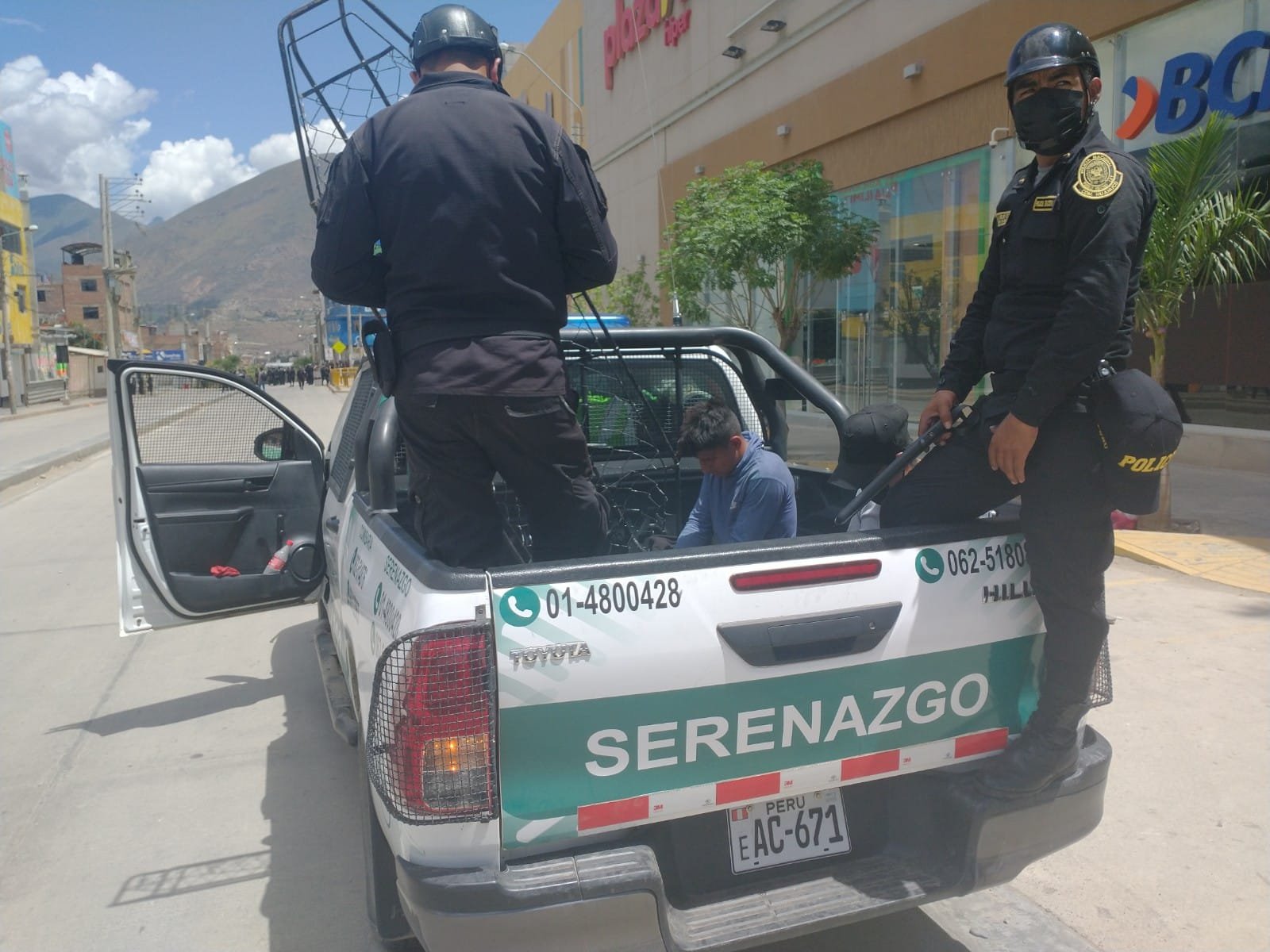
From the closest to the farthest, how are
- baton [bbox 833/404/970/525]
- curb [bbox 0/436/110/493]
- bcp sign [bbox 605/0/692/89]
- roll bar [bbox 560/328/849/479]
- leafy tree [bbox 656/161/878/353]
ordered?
1. baton [bbox 833/404/970/525]
2. roll bar [bbox 560/328/849/479]
3. leafy tree [bbox 656/161/878/353]
4. curb [bbox 0/436/110/493]
5. bcp sign [bbox 605/0/692/89]

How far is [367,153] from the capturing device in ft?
9.18

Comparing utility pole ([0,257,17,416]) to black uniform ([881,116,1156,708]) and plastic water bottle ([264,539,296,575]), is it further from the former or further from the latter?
black uniform ([881,116,1156,708])

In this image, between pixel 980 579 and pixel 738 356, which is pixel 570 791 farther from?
pixel 738 356

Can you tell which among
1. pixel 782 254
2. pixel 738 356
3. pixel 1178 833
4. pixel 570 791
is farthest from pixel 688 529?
pixel 782 254

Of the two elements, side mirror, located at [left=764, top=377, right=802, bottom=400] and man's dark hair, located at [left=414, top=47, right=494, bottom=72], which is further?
side mirror, located at [left=764, top=377, right=802, bottom=400]

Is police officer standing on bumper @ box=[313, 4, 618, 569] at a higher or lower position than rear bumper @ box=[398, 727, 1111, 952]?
higher

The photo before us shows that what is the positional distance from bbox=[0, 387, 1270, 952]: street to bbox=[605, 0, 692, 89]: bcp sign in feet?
57.5

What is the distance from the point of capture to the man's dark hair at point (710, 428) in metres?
3.60

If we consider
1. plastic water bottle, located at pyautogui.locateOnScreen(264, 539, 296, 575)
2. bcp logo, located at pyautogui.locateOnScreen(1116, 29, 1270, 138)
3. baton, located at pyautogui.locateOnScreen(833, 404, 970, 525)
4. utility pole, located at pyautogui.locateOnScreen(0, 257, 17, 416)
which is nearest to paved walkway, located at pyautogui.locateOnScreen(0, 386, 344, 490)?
utility pole, located at pyautogui.locateOnScreen(0, 257, 17, 416)

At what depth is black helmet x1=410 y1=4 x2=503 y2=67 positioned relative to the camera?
114 inches

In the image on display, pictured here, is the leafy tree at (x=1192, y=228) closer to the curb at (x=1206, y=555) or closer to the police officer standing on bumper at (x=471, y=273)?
the curb at (x=1206, y=555)

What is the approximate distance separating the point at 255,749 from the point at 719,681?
126 inches

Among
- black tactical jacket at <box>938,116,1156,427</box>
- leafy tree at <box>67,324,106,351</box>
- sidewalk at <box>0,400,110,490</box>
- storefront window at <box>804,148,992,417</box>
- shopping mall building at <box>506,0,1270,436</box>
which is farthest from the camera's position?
leafy tree at <box>67,324,106,351</box>

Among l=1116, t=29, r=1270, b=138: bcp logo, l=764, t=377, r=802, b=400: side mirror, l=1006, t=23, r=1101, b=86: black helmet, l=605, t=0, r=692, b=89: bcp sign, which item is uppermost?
l=605, t=0, r=692, b=89: bcp sign
